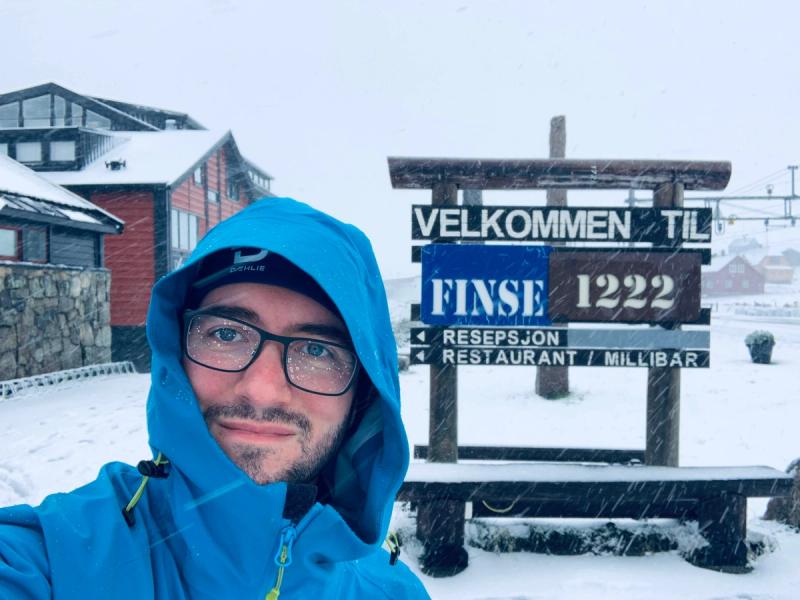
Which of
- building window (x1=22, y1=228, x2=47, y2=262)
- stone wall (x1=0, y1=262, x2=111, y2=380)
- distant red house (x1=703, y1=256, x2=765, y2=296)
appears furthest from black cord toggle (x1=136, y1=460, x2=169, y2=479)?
distant red house (x1=703, y1=256, x2=765, y2=296)

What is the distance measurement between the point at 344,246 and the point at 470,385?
11122 mm

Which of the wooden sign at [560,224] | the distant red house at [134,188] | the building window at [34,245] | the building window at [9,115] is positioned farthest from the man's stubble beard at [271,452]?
the building window at [9,115]

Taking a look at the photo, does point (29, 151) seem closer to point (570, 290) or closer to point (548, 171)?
point (548, 171)

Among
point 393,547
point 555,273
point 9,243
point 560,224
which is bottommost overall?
point 393,547

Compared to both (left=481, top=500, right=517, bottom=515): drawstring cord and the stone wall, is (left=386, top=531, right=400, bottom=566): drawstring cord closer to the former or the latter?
(left=481, top=500, right=517, bottom=515): drawstring cord

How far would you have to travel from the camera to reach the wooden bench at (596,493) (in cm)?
392

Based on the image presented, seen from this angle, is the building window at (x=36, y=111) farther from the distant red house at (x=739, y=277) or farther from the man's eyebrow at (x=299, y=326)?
the distant red house at (x=739, y=277)

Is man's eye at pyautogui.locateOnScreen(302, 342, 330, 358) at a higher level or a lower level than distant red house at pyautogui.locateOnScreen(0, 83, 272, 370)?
lower

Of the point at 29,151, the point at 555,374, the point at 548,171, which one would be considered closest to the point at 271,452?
the point at 548,171

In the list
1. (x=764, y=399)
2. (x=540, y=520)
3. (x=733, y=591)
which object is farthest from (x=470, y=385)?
(x=733, y=591)

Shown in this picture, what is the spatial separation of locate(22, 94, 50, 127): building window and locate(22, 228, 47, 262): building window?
1512cm

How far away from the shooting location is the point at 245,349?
1.47m

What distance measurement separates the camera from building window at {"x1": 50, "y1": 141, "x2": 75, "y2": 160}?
697 inches

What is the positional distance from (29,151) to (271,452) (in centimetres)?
2090
